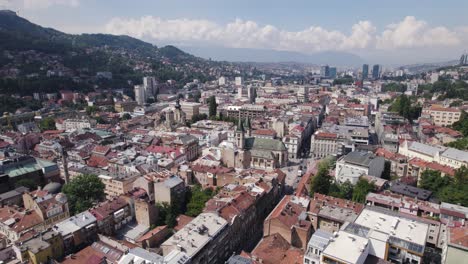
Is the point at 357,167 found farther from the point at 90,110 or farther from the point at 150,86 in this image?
the point at 150,86

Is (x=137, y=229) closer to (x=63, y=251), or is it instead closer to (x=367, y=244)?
(x=63, y=251)

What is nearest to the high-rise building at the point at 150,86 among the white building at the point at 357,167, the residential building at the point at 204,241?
the white building at the point at 357,167

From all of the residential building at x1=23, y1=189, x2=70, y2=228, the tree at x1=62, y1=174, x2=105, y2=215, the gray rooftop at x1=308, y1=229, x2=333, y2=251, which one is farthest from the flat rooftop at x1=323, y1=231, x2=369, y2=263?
the residential building at x1=23, y1=189, x2=70, y2=228

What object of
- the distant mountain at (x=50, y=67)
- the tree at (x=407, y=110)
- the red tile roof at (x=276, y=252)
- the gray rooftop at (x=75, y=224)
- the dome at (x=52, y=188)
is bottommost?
the red tile roof at (x=276, y=252)

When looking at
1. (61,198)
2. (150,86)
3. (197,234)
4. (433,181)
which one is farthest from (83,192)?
(150,86)

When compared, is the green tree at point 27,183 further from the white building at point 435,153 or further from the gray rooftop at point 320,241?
the white building at point 435,153

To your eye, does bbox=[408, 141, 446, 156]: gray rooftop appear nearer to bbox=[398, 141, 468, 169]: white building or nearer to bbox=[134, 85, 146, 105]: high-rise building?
bbox=[398, 141, 468, 169]: white building
